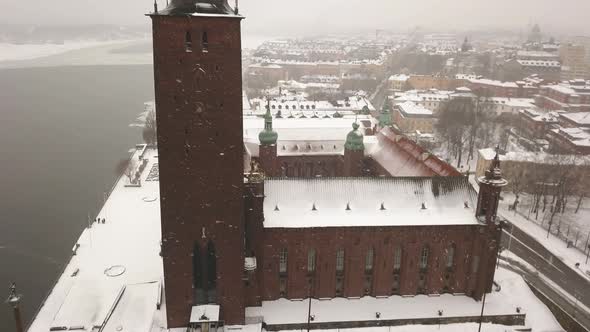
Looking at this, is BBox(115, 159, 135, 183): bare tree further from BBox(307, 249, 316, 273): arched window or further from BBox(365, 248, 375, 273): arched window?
BBox(365, 248, 375, 273): arched window

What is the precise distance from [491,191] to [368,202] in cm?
1051

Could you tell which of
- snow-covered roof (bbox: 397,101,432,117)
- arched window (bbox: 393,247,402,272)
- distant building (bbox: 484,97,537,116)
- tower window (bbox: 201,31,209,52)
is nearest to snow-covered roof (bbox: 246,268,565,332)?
arched window (bbox: 393,247,402,272)

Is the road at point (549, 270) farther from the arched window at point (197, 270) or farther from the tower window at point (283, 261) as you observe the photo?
the arched window at point (197, 270)

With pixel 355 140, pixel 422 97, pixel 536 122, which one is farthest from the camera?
pixel 422 97

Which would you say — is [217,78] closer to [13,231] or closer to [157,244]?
[157,244]

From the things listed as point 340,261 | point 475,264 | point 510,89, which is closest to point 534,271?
point 475,264

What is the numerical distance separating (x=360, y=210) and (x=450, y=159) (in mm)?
61737

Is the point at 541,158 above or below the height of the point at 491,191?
below

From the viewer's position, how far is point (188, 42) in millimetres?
33688

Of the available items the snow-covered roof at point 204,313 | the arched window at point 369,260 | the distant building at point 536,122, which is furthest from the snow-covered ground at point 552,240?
the snow-covered roof at point 204,313

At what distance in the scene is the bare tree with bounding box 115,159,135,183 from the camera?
83.3 meters

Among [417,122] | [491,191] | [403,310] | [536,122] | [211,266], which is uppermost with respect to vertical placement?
[491,191]

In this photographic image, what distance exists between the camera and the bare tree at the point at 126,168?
83.3 metres

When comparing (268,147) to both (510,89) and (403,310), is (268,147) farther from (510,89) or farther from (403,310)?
(510,89)
